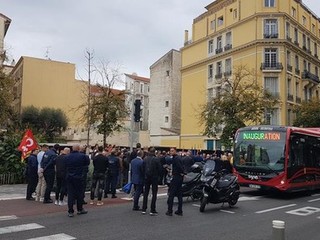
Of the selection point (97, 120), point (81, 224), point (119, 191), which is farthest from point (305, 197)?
point (97, 120)

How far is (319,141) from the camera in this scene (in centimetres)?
1867

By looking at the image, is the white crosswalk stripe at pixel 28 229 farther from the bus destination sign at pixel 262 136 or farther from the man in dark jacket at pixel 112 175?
the bus destination sign at pixel 262 136

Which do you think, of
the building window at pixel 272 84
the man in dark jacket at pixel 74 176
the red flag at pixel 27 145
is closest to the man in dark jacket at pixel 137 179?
the man in dark jacket at pixel 74 176

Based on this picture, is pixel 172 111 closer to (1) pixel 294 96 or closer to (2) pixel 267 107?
(1) pixel 294 96

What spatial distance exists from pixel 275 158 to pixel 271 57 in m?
30.1

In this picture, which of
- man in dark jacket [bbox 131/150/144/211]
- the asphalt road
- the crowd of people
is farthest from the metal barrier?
man in dark jacket [bbox 131/150/144/211]

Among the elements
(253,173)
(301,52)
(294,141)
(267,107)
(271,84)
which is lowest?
(253,173)

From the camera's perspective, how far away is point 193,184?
13812 mm

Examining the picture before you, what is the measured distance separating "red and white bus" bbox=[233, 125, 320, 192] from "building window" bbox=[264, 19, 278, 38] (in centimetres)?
2861

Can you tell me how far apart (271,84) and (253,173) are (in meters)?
29.3

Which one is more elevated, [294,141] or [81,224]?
[294,141]

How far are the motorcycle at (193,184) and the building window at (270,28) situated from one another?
1318 inches

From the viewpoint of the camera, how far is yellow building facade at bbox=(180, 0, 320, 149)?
43266 mm

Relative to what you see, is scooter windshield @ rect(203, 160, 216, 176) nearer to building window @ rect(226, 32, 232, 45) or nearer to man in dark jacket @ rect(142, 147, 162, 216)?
man in dark jacket @ rect(142, 147, 162, 216)
